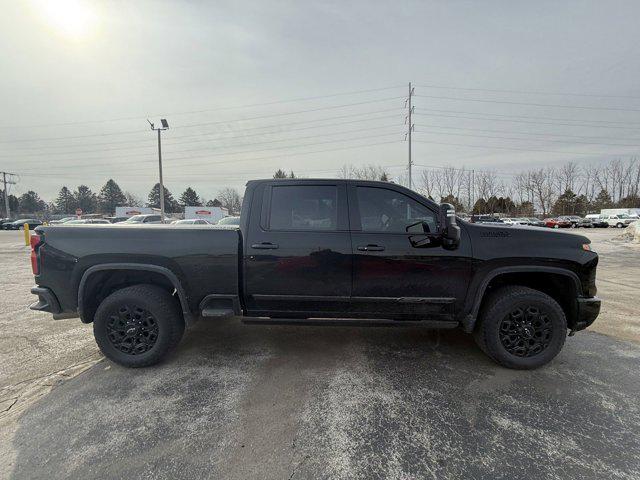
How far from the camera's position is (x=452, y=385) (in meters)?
3.19

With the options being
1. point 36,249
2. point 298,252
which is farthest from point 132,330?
point 298,252

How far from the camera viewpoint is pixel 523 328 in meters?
3.43

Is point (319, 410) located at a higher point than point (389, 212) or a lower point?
lower

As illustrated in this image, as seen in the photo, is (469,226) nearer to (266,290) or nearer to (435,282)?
(435,282)

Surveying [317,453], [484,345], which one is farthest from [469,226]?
[317,453]

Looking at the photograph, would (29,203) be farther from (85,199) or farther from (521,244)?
(521,244)

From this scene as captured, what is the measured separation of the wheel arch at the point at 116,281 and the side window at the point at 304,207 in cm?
121

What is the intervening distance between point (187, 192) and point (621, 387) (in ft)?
342

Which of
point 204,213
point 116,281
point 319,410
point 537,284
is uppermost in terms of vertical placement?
point 204,213

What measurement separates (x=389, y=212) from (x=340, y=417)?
6.68 ft

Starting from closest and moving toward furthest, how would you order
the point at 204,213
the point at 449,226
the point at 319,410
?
the point at 319,410 < the point at 449,226 < the point at 204,213

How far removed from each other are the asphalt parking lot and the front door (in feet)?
2.31

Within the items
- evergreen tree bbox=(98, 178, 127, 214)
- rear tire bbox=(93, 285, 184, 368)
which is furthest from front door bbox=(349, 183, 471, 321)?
evergreen tree bbox=(98, 178, 127, 214)

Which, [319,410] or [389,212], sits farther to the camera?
→ [389,212]
